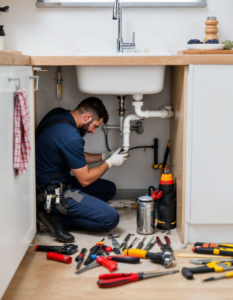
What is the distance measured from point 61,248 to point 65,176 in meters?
0.42

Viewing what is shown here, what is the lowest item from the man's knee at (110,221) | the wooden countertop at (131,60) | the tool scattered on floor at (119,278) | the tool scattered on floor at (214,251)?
the tool scattered on floor at (119,278)

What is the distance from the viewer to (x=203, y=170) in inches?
75.7

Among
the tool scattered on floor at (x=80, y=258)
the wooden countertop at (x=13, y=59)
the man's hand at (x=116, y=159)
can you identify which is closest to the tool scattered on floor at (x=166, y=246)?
the tool scattered on floor at (x=80, y=258)

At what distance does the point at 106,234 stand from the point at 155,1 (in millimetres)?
1377

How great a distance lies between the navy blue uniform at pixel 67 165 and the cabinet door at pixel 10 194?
0.34 metres

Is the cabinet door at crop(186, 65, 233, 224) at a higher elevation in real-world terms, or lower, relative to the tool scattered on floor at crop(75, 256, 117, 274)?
higher

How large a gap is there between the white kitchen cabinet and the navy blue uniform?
1.48 ft

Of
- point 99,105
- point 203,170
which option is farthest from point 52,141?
point 203,170

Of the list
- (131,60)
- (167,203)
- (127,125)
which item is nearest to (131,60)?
(131,60)

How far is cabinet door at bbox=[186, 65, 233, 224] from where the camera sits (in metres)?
1.86

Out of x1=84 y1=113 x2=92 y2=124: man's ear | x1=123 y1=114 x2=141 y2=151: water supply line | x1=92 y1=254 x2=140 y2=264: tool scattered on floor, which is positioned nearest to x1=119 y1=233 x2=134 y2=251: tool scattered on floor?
x1=92 y1=254 x2=140 y2=264: tool scattered on floor

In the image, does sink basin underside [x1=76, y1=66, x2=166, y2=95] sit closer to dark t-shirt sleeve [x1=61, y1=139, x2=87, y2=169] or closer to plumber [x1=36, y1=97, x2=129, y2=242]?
plumber [x1=36, y1=97, x2=129, y2=242]

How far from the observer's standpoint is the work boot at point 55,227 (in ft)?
6.62

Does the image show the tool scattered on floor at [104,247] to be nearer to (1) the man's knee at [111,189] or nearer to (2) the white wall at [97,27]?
(1) the man's knee at [111,189]
